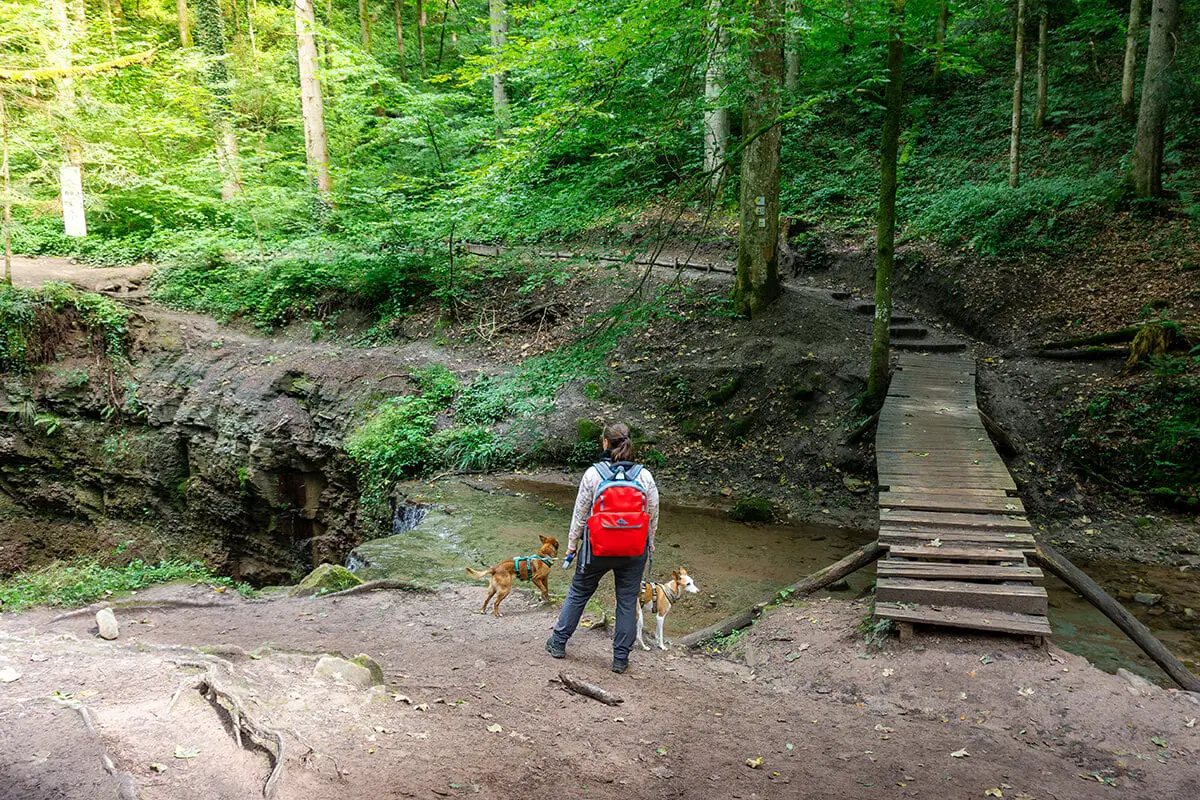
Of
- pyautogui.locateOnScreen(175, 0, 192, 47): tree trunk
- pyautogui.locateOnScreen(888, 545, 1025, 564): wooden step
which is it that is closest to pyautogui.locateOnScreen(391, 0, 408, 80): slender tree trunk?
pyautogui.locateOnScreen(175, 0, 192, 47): tree trunk

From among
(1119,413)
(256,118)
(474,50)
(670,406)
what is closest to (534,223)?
(670,406)

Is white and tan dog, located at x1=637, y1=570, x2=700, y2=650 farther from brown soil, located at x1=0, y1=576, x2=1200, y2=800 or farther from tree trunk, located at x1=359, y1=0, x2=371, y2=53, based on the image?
tree trunk, located at x1=359, y1=0, x2=371, y2=53

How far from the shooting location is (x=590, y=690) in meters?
5.17

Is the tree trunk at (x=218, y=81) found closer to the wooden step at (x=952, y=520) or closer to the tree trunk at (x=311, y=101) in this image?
the tree trunk at (x=311, y=101)

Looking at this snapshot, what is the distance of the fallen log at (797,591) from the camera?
6895 mm

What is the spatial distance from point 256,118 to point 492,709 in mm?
26055

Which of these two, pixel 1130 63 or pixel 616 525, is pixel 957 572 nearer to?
pixel 616 525

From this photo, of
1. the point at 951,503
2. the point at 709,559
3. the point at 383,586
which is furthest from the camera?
the point at 709,559

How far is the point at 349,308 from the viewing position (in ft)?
61.1

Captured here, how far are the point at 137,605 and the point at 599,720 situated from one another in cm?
531

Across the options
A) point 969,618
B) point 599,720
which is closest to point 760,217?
point 969,618

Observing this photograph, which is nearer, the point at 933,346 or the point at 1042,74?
the point at 933,346

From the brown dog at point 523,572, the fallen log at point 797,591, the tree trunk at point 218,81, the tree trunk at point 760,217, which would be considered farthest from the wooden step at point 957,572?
the tree trunk at point 218,81

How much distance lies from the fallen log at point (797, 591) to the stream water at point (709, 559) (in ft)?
1.44
